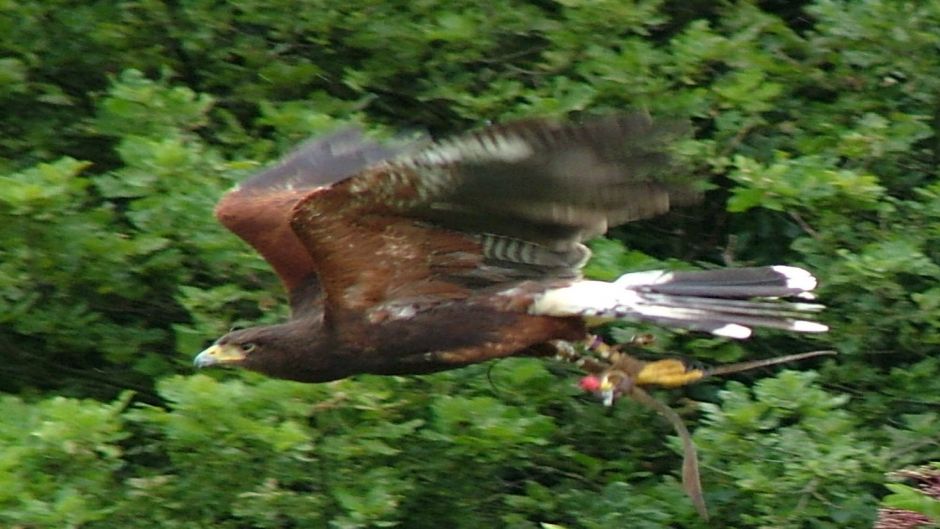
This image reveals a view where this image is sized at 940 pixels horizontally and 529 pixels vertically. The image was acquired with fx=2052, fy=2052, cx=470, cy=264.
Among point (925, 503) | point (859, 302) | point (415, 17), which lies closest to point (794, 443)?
point (859, 302)

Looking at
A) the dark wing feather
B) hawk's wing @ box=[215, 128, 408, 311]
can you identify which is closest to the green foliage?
hawk's wing @ box=[215, 128, 408, 311]

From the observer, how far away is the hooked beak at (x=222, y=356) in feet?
18.0

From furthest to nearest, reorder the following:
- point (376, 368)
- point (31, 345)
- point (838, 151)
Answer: point (31, 345), point (838, 151), point (376, 368)

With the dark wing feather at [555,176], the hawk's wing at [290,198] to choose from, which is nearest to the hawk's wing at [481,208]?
the dark wing feather at [555,176]

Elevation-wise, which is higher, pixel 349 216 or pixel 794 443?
pixel 349 216

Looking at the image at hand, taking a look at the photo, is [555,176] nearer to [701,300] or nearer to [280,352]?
[701,300]

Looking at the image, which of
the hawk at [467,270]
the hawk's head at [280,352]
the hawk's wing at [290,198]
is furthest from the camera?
the hawk's wing at [290,198]

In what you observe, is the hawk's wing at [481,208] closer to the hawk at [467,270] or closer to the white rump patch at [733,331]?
the hawk at [467,270]

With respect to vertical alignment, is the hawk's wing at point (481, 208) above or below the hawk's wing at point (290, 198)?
above

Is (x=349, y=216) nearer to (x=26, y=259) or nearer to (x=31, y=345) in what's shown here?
(x=26, y=259)

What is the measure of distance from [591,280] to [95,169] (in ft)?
5.88

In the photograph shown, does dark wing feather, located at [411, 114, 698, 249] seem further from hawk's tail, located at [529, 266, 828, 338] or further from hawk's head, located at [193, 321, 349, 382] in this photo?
hawk's head, located at [193, 321, 349, 382]

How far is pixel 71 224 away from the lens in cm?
562

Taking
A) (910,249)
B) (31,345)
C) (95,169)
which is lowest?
(31,345)
